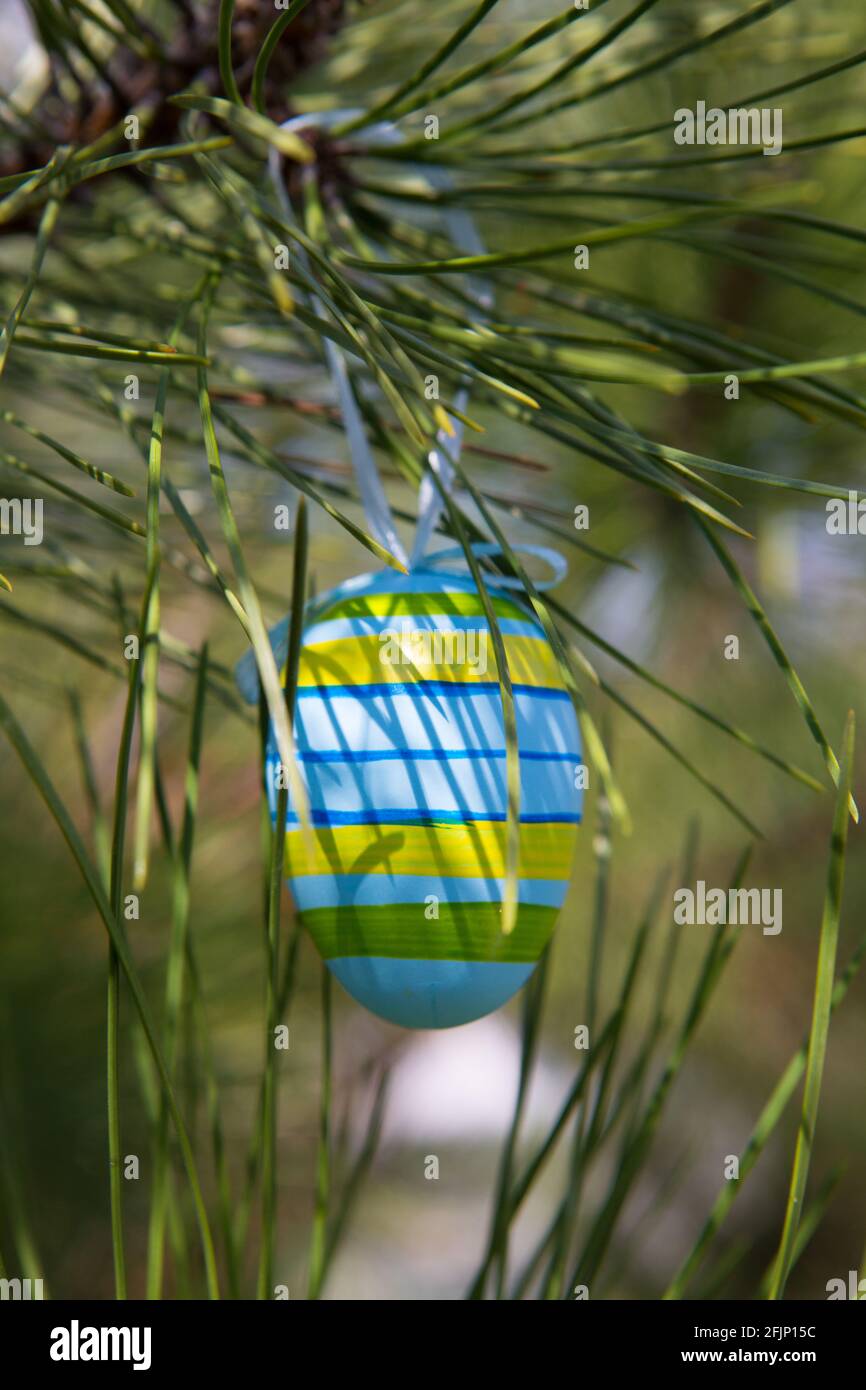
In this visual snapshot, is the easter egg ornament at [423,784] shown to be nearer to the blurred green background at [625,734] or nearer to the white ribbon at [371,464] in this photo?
the white ribbon at [371,464]

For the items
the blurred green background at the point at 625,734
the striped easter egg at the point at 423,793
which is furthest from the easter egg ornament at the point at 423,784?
the blurred green background at the point at 625,734

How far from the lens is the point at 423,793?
0.79 ft

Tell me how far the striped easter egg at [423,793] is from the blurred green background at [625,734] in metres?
0.11

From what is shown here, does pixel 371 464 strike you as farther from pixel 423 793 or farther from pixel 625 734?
pixel 625 734

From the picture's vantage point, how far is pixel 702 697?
0.89 meters

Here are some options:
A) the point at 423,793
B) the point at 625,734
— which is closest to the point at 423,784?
the point at 423,793

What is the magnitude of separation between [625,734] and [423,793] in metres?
0.77

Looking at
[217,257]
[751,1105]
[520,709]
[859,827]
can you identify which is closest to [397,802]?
[520,709]

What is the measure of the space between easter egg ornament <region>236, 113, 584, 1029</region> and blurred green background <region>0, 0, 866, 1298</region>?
0.34 feet

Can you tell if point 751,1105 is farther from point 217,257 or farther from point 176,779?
point 217,257

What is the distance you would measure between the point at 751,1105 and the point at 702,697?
18.9 inches

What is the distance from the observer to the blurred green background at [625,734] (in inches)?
20.0

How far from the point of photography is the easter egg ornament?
243 millimetres
